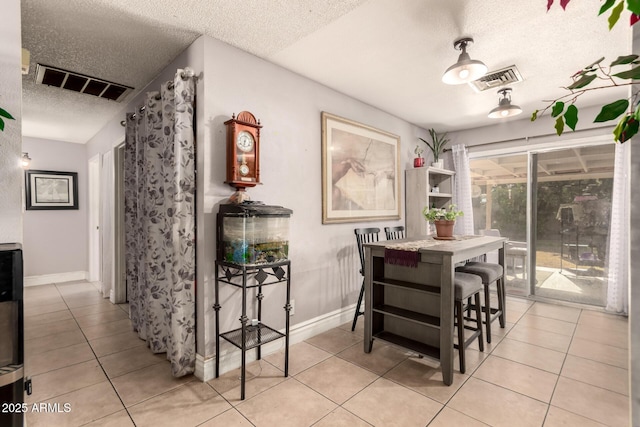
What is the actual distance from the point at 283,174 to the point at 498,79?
7.19ft

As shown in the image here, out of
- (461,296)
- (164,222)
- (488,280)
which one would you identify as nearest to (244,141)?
(164,222)

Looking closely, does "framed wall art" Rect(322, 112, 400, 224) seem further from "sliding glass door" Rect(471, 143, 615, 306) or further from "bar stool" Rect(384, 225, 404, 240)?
"sliding glass door" Rect(471, 143, 615, 306)

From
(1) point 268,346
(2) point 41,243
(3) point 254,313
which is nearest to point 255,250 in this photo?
(3) point 254,313

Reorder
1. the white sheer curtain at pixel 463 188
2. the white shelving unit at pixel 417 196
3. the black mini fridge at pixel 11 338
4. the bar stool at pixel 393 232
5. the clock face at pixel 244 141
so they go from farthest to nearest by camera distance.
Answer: the white sheer curtain at pixel 463 188
the white shelving unit at pixel 417 196
the bar stool at pixel 393 232
the clock face at pixel 244 141
the black mini fridge at pixel 11 338

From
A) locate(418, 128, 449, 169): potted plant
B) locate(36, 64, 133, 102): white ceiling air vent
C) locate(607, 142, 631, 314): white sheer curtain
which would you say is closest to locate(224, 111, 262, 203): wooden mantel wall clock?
locate(36, 64, 133, 102): white ceiling air vent

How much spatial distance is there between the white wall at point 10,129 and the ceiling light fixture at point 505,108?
11.7 ft

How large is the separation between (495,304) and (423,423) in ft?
8.65

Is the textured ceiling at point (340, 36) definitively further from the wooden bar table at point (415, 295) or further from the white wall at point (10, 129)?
the wooden bar table at point (415, 295)

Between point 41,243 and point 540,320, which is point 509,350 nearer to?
point 540,320

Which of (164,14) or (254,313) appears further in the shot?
(254,313)

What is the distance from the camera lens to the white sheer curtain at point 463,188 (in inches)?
186

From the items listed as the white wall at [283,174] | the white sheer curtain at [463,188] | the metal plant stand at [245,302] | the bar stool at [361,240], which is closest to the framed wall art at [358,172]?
the white wall at [283,174]

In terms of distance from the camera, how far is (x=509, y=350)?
267 cm

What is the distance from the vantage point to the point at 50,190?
16.7ft
